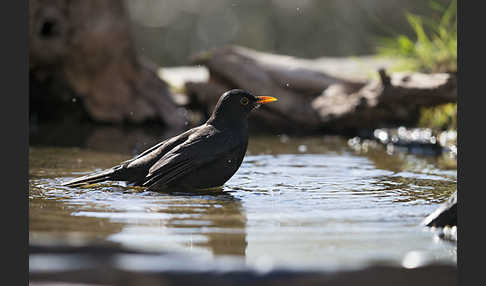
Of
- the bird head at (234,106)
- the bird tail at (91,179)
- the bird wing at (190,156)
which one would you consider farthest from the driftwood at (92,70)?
the bird wing at (190,156)

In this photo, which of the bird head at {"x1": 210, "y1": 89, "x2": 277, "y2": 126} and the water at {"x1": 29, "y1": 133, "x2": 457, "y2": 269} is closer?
the water at {"x1": 29, "y1": 133, "x2": 457, "y2": 269}

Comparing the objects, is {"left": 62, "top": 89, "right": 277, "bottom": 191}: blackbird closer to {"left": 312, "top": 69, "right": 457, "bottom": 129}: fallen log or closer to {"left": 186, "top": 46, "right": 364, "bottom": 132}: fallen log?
{"left": 312, "top": 69, "right": 457, "bottom": 129}: fallen log

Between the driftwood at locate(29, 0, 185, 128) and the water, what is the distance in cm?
288

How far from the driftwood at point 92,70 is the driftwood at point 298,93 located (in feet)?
2.43

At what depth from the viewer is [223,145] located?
512cm

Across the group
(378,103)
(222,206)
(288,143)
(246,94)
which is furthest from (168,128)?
(222,206)

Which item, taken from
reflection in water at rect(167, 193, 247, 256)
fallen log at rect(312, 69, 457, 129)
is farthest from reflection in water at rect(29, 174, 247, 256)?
fallen log at rect(312, 69, 457, 129)

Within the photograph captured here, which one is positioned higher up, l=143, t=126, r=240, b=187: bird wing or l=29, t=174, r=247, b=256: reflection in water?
l=143, t=126, r=240, b=187: bird wing

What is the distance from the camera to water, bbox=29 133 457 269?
3443 mm

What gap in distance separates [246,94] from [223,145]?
552 mm

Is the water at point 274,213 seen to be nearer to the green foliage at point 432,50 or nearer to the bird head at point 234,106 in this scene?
the bird head at point 234,106

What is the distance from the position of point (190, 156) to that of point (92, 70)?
501 cm
